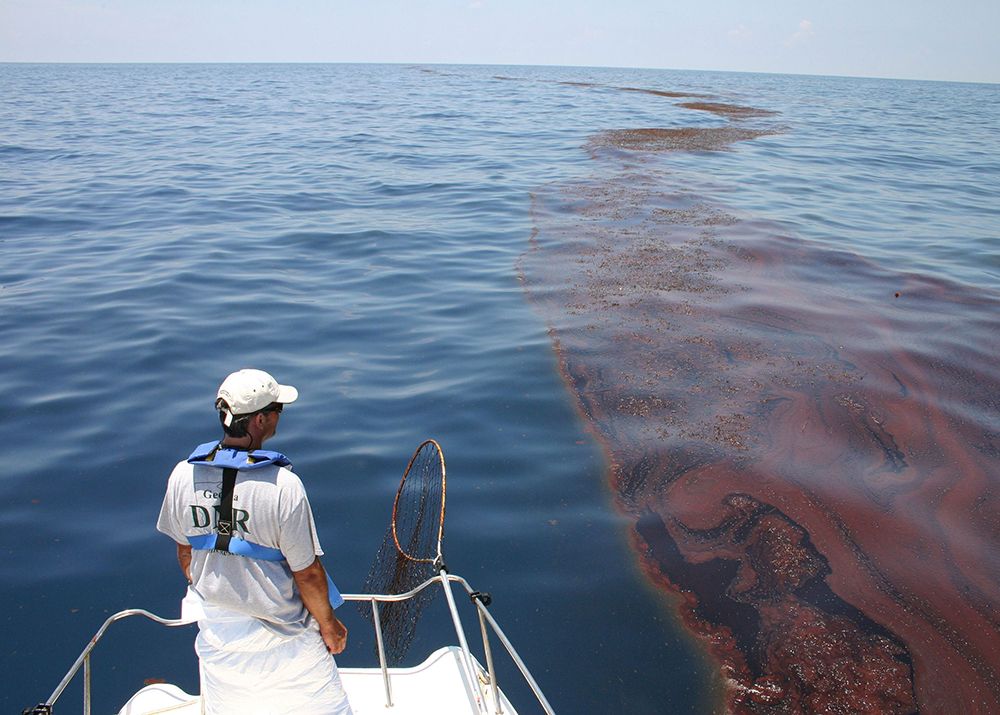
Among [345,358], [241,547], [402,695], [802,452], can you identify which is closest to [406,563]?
[402,695]

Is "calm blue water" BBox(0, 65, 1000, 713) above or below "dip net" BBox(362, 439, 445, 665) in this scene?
below

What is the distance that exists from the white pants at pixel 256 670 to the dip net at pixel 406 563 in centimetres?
124

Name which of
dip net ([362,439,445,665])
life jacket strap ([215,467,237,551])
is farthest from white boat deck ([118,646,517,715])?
life jacket strap ([215,467,237,551])

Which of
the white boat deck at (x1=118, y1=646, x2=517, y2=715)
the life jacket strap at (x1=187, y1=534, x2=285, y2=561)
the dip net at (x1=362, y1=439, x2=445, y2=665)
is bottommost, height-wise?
the dip net at (x1=362, y1=439, x2=445, y2=665)

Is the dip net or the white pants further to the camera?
the dip net

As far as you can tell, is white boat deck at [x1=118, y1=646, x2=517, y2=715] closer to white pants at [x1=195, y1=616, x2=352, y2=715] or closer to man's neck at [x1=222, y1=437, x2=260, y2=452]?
white pants at [x1=195, y1=616, x2=352, y2=715]

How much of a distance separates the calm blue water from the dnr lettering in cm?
269

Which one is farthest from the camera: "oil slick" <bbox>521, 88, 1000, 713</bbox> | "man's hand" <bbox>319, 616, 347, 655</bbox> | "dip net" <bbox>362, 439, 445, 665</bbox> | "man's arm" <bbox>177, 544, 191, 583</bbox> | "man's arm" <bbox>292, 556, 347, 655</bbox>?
"oil slick" <bbox>521, 88, 1000, 713</bbox>

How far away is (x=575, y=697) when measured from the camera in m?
5.13

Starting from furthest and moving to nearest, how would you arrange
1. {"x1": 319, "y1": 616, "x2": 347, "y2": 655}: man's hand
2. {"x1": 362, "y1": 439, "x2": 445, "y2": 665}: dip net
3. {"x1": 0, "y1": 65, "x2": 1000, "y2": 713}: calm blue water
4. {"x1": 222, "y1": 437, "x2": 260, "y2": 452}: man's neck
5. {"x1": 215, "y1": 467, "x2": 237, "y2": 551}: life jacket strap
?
1. {"x1": 0, "y1": 65, "x2": 1000, "y2": 713}: calm blue water
2. {"x1": 362, "y1": 439, "x2": 445, "y2": 665}: dip net
3. {"x1": 319, "y1": 616, "x2": 347, "y2": 655}: man's hand
4. {"x1": 222, "y1": 437, "x2": 260, "y2": 452}: man's neck
5. {"x1": 215, "y1": 467, "x2": 237, "y2": 551}: life jacket strap

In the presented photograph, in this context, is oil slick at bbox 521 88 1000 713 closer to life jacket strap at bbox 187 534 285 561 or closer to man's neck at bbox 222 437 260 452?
life jacket strap at bbox 187 534 285 561

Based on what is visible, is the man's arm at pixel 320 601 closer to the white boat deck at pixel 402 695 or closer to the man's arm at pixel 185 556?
the man's arm at pixel 185 556

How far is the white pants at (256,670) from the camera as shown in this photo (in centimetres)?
344

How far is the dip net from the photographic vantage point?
5395 mm
